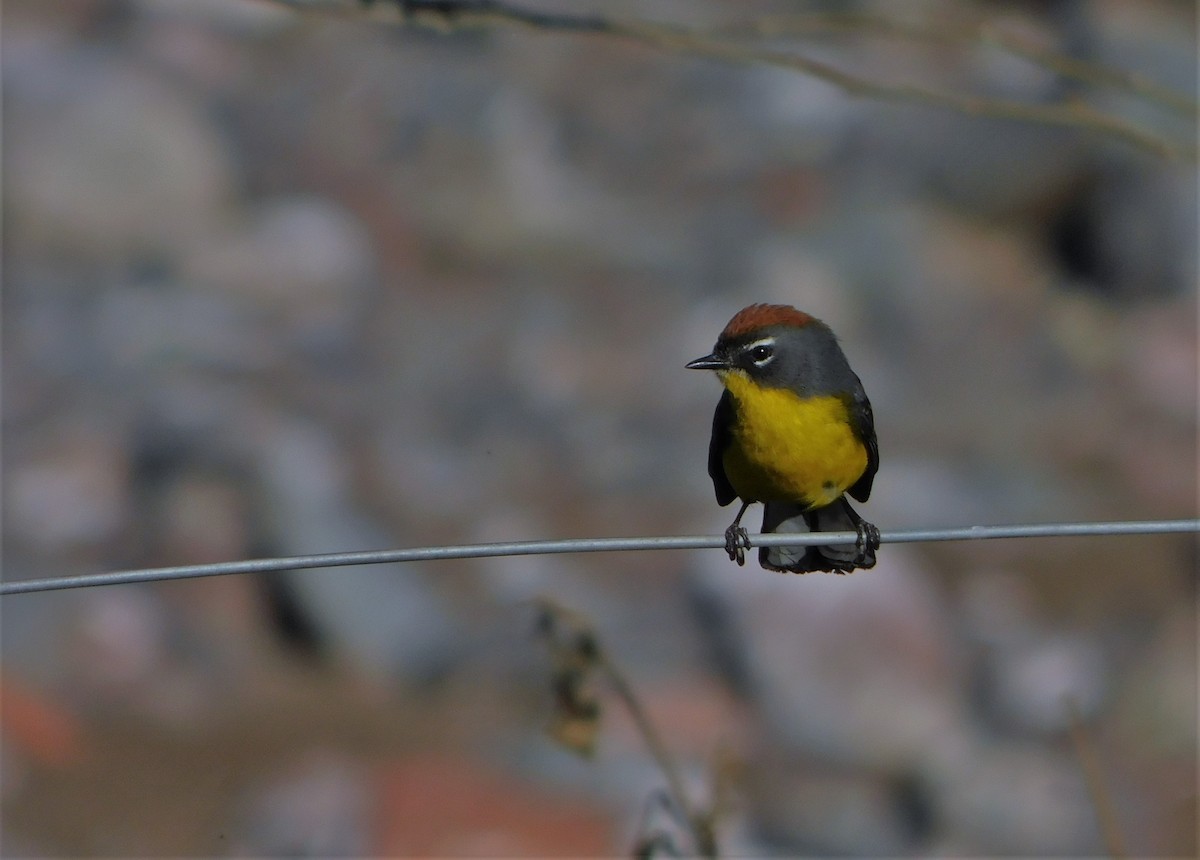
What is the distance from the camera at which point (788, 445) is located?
3.17 m

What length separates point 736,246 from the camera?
1168 cm

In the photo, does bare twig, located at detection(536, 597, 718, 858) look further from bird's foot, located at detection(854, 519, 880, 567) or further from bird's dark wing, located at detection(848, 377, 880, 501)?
bird's dark wing, located at detection(848, 377, 880, 501)

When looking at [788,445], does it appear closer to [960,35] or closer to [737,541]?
[737,541]

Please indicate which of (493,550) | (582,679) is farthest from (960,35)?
(493,550)

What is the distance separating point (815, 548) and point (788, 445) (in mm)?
211

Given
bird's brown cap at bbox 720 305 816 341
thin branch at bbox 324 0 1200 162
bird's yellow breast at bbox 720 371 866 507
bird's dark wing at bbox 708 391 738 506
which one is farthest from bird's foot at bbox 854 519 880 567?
thin branch at bbox 324 0 1200 162

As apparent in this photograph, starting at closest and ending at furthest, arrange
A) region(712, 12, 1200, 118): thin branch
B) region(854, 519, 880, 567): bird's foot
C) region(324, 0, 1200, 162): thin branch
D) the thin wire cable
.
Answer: the thin wire cable, region(854, 519, 880, 567): bird's foot, region(324, 0, 1200, 162): thin branch, region(712, 12, 1200, 118): thin branch

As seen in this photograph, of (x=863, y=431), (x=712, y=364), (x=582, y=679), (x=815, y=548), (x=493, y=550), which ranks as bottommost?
(x=582, y=679)

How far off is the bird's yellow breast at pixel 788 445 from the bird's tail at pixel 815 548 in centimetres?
12

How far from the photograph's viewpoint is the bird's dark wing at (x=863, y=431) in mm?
3248

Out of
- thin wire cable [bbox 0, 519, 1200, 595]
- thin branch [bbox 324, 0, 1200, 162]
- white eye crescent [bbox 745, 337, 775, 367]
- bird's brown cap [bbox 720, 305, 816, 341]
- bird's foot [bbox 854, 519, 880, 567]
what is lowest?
bird's foot [bbox 854, 519, 880, 567]

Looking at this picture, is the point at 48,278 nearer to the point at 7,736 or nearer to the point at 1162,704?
the point at 7,736

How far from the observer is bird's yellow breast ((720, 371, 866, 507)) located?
317 centimetres

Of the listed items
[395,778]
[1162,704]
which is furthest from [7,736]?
[1162,704]
